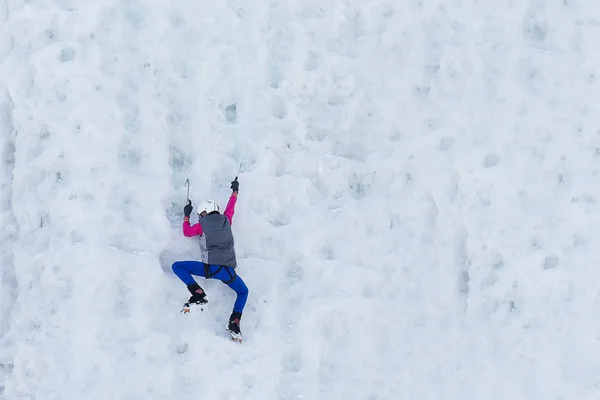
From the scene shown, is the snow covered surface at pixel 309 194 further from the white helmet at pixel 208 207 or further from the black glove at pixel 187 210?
the white helmet at pixel 208 207

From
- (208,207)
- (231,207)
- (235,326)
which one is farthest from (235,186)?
(235,326)

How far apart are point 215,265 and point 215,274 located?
0.41 ft

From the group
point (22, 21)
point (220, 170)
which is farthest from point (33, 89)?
point (220, 170)

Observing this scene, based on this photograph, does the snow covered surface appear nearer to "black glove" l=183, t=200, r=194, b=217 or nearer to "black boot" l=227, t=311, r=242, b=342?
"black boot" l=227, t=311, r=242, b=342

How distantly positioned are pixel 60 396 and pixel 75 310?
108 cm

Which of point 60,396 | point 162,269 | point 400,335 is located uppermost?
point 162,269

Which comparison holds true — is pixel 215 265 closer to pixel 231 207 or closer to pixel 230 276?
pixel 230 276

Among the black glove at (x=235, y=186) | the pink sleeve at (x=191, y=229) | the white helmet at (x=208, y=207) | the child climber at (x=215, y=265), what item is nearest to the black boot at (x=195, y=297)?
the child climber at (x=215, y=265)

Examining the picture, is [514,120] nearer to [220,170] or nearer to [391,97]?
[391,97]

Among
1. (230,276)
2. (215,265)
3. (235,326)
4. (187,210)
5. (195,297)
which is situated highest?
(187,210)

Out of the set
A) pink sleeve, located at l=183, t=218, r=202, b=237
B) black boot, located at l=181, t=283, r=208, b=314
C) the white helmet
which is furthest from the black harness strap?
the white helmet

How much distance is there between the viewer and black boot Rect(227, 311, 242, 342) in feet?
28.9

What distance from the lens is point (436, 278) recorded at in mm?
9508

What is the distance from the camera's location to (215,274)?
8.91 metres
